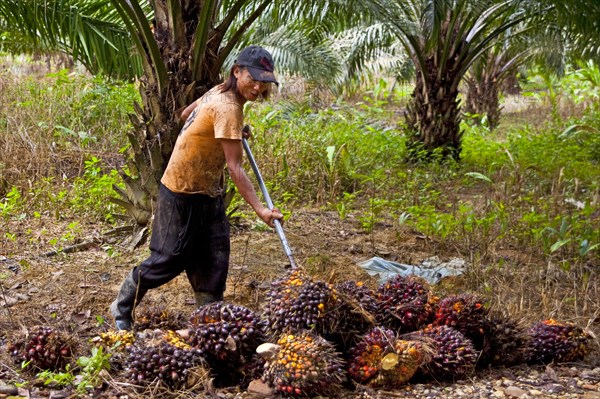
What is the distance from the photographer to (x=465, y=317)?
3.67m

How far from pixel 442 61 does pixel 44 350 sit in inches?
317

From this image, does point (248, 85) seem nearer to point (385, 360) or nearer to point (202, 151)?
point (202, 151)

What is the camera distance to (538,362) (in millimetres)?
3844

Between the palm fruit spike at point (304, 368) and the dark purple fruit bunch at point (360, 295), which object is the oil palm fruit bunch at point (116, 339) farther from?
the dark purple fruit bunch at point (360, 295)

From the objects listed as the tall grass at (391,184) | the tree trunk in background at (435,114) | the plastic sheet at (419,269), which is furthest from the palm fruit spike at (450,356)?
the tree trunk in background at (435,114)

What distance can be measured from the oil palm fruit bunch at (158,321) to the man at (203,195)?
0.10m

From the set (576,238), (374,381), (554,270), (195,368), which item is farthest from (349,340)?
(576,238)

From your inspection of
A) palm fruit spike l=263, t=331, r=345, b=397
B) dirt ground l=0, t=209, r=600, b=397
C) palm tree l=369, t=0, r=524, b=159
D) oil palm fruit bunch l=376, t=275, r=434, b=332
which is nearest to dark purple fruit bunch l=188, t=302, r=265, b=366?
palm fruit spike l=263, t=331, r=345, b=397

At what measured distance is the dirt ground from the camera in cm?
484

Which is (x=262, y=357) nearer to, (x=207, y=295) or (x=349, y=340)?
(x=349, y=340)

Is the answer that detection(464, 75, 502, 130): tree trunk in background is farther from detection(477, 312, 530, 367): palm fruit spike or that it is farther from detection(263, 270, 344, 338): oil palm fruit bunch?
detection(263, 270, 344, 338): oil palm fruit bunch

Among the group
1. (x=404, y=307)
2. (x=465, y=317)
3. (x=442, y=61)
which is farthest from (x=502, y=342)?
(x=442, y=61)

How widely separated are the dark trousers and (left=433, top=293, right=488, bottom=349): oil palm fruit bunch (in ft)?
4.41

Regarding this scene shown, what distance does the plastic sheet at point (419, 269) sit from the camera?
17.9 feet
